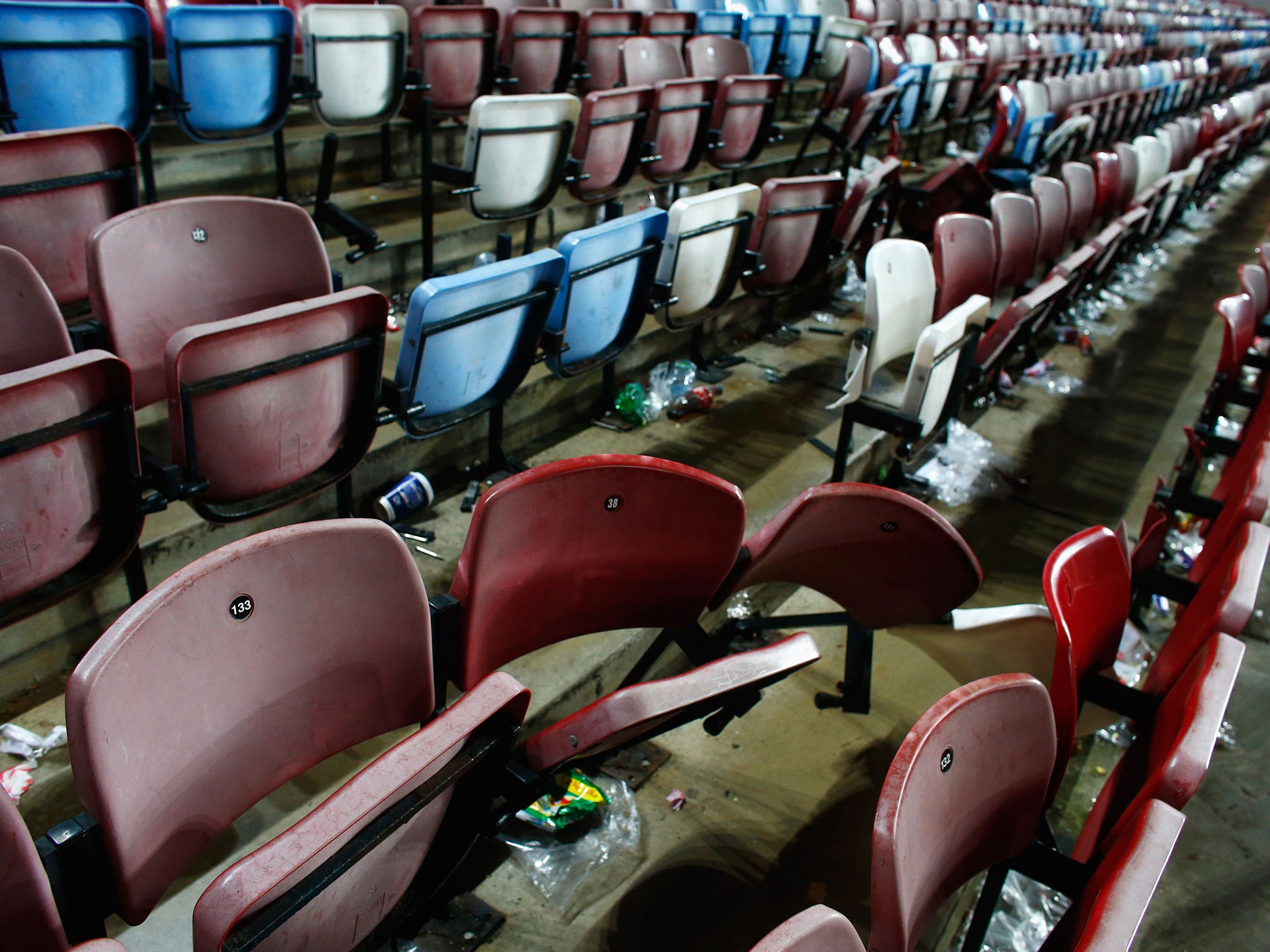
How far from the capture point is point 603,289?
8.11 feet

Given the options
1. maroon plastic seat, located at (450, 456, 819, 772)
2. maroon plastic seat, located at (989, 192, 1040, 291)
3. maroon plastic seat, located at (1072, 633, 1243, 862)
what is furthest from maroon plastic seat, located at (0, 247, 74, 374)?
maroon plastic seat, located at (989, 192, 1040, 291)

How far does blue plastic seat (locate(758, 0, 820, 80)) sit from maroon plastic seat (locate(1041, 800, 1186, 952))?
5.15 meters

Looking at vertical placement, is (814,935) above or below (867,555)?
above

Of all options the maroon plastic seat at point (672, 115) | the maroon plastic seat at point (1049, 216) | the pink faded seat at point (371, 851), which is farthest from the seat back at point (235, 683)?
the maroon plastic seat at point (1049, 216)

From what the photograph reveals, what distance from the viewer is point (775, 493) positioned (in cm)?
273

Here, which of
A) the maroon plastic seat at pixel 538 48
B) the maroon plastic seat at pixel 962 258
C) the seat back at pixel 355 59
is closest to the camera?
the seat back at pixel 355 59

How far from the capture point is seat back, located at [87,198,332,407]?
186 cm

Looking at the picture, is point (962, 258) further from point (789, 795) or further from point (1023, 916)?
point (1023, 916)

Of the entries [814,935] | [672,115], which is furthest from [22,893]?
[672,115]

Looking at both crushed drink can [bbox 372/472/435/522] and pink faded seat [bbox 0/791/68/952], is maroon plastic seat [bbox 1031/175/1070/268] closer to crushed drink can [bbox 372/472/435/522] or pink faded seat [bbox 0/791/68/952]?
crushed drink can [bbox 372/472/435/522]

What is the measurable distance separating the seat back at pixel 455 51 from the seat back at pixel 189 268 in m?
1.40

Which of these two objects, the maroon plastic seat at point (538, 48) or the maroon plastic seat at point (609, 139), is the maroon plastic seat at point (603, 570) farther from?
the maroon plastic seat at point (538, 48)

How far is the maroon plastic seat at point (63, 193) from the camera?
1905mm

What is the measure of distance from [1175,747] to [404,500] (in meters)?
1.65
